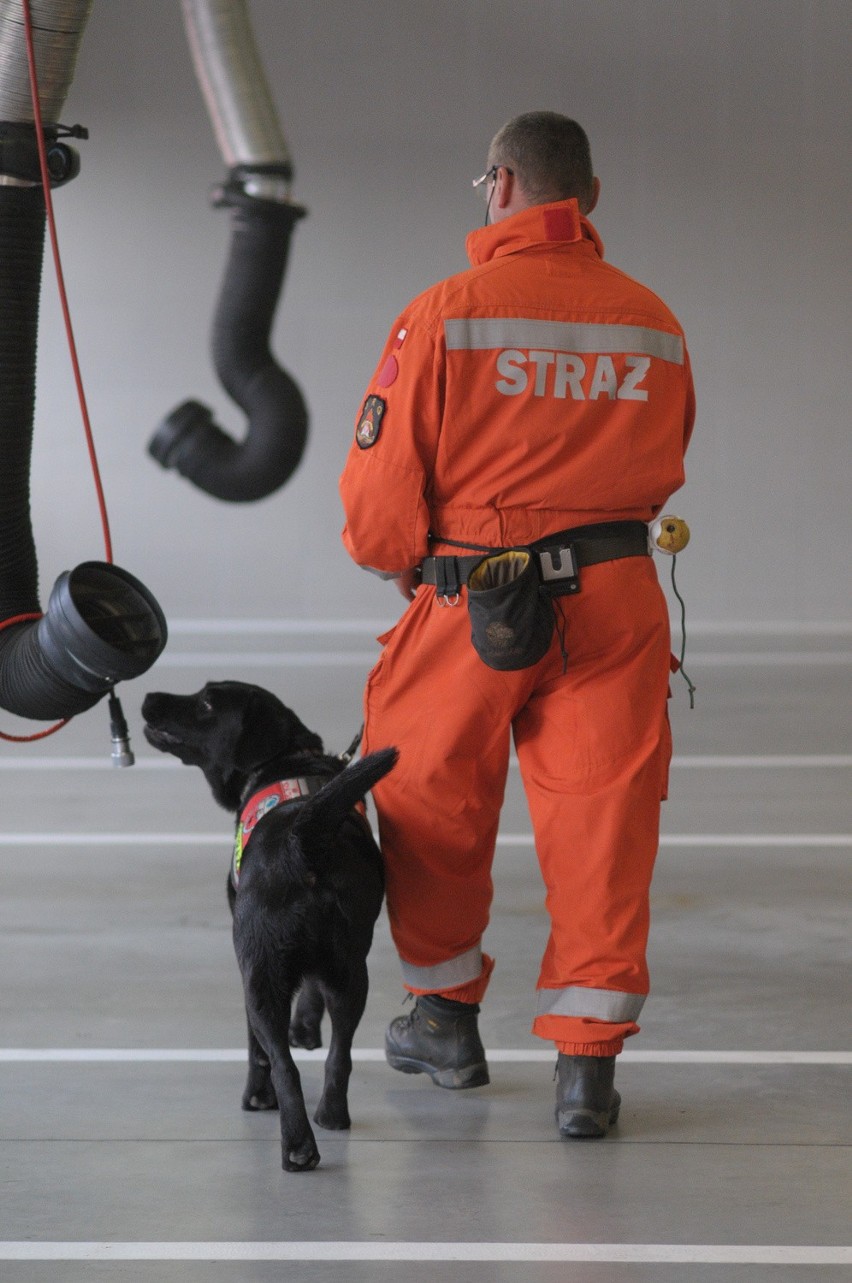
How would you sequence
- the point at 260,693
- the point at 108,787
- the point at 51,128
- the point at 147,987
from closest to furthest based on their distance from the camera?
the point at 260,693 → the point at 51,128 → the point at 147,987 → the point at 108,787

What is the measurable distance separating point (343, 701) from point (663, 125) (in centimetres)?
439

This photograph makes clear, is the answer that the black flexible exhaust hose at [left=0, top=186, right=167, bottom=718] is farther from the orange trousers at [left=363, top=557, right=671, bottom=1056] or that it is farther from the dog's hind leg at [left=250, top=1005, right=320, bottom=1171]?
the dog's hind leg at [left=250, top=1005, right=320, bottom=1171]

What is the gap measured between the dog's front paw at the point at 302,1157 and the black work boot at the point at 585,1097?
16.6 inches

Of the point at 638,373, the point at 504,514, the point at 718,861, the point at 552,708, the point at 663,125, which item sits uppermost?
the point at 663,125

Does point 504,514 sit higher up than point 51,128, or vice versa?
point 51,128

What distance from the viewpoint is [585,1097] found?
2.27 meters

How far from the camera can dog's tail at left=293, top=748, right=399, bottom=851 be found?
208cm

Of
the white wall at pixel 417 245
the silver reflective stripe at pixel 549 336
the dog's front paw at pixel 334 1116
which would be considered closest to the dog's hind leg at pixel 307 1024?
the dog's front paw at pixel 334 1116

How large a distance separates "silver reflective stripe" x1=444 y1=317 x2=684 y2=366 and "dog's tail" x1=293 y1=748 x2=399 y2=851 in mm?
675

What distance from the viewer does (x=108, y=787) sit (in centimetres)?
495

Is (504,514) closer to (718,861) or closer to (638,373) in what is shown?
(638,373)

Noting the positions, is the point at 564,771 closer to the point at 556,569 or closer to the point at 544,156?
the point at 556,569

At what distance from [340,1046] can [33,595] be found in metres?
1.15

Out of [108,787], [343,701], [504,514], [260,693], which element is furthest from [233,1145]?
[343,701]
